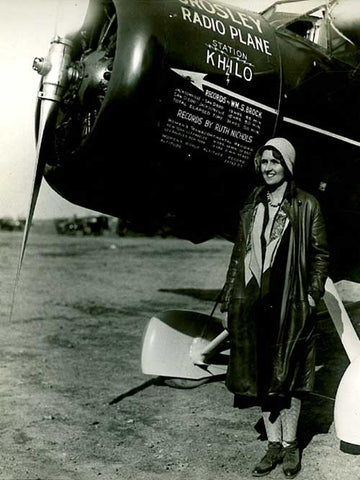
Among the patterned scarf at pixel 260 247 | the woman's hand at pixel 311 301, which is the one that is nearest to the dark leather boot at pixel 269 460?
the woman's hand at pixel 311 301

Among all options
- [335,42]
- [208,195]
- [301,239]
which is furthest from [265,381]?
[335,42]

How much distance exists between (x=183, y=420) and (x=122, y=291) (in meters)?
6.23

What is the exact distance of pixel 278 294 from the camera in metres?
3.63

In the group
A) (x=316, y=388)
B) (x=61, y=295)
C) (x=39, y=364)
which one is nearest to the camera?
(x=316, y=388)

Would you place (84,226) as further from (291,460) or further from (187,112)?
(291,460)

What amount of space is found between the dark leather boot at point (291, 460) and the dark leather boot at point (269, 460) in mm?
38

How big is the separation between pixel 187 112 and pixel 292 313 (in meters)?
1.21

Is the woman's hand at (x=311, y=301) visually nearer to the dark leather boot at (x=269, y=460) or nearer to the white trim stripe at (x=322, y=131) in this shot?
the dark leather boot at (x=269, y=460)

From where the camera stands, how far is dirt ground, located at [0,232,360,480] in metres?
3.75

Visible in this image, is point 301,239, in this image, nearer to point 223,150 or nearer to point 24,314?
point 223,150

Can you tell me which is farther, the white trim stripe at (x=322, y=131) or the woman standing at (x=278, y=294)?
the white trim stripe at (x=322, y=131)

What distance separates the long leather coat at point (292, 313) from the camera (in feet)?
11.8

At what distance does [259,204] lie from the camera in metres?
3.74

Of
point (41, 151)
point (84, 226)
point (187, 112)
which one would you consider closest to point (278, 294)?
point (187, 112)
